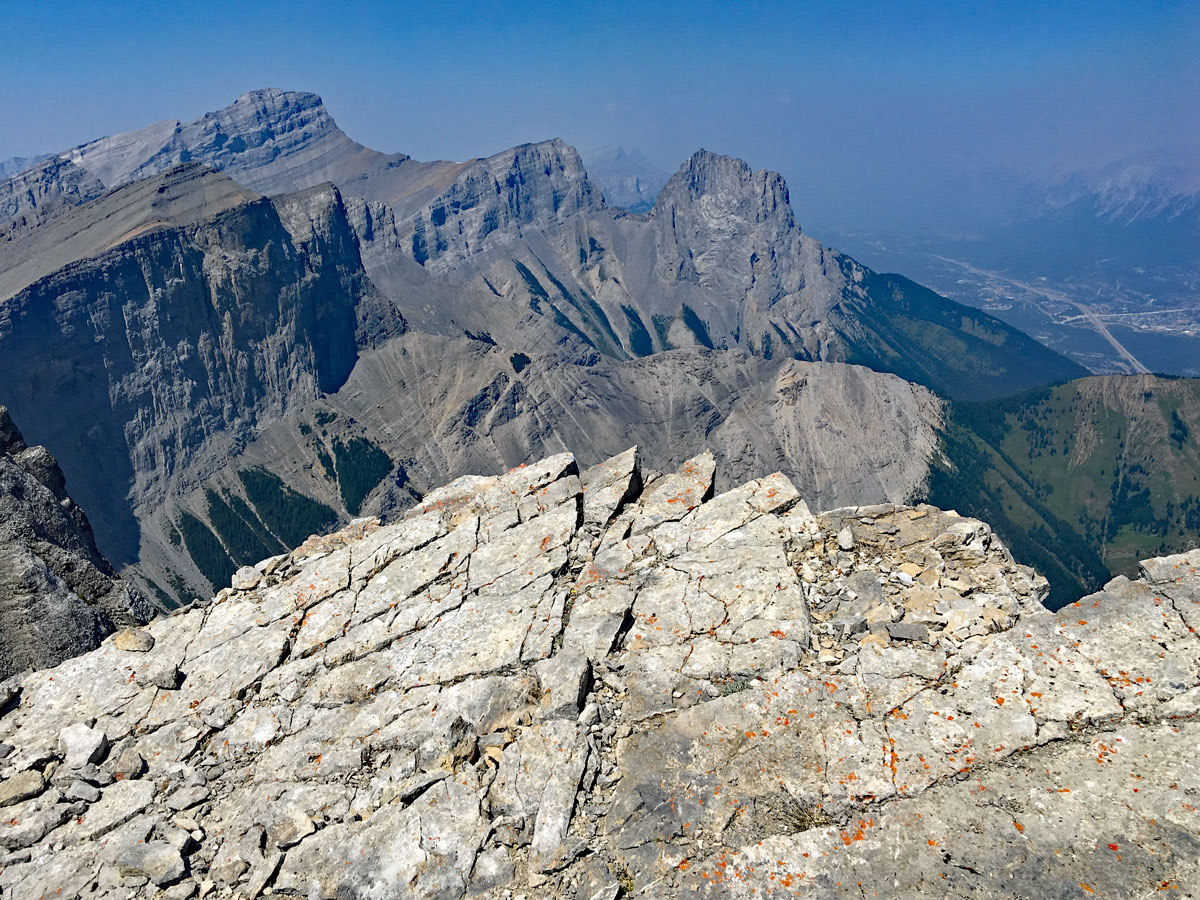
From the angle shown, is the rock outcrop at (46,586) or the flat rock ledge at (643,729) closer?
the flat rock ledge at (643,729)

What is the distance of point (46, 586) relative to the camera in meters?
30.1

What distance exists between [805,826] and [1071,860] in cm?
634

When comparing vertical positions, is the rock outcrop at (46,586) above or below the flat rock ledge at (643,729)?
above

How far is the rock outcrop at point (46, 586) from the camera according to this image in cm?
2814

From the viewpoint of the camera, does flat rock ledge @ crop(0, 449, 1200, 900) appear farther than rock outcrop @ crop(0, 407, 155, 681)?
No

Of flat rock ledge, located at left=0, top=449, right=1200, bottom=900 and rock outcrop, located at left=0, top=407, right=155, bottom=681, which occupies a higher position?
rock outcrop, located at left=0, top=407, right=155, bottom=681

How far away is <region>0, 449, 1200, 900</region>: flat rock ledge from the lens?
1723 cm

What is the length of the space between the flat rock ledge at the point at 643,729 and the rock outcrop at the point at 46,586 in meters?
2.78

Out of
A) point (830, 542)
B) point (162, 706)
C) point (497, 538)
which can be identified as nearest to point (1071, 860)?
point (830, 542)

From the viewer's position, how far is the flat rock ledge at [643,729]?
17234 mm

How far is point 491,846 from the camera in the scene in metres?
18.5

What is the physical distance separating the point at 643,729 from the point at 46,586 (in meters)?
29.0

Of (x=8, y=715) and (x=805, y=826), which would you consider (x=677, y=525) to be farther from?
(x=8, y=715)

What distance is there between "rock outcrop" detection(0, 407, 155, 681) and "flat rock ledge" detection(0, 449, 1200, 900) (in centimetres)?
278
